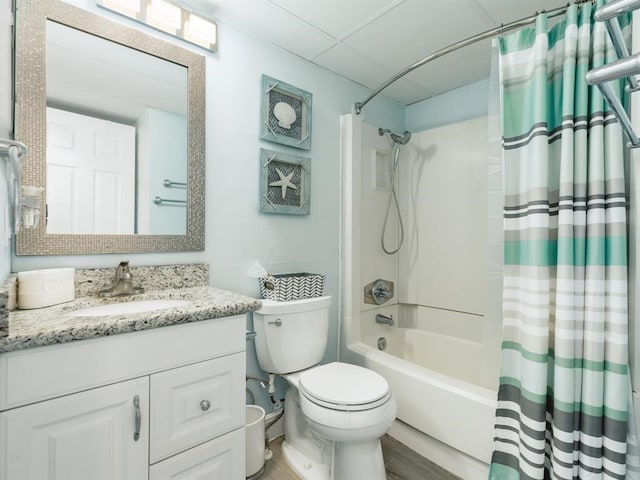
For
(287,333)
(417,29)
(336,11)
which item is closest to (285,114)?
(336,11)

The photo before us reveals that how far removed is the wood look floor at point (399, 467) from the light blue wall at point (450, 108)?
7.00 ft

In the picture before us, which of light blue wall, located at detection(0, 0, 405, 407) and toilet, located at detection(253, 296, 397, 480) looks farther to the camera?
light blue wall, located at detection(0, 0, 405, 407)

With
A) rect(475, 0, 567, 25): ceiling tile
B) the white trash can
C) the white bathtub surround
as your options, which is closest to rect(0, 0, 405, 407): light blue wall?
the white bathtub surround

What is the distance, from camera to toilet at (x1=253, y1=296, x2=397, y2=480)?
1.21 meters

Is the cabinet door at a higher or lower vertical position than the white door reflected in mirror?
lower

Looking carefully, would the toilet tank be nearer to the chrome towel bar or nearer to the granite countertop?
the granite countertop

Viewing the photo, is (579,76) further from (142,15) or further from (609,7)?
(142,15)

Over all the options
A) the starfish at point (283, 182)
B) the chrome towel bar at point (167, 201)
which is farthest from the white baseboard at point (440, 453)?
the chrome towel bar at point (167, 201)

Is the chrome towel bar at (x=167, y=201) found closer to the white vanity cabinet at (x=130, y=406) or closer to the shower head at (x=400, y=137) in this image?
the white vanity cabinet at (x=130, y=406)

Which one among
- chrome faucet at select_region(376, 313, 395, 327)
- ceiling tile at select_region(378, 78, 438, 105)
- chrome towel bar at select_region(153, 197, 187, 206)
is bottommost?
chrome faucet at select_region(376, 313, 395, 327)

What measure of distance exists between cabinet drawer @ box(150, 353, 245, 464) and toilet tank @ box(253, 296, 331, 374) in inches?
15.8

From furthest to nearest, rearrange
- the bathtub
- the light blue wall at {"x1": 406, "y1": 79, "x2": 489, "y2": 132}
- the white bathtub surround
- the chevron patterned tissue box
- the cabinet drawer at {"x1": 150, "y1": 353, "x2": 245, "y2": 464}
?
the light blue wall at {"x1": 406, "y1": 79, "x2": 489, "y2": 132} < the white bathtub surround < the chevron patterned tissue box < the bathtub < the cabinet drawer at {"x1": 150, "y1": 353, "x2": 245, "y2": 464}

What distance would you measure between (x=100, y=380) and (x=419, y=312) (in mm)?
2067

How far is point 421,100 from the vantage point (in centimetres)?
250
